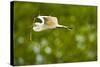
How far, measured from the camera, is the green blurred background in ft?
7.08

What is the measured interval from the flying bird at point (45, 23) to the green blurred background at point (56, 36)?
35 mm

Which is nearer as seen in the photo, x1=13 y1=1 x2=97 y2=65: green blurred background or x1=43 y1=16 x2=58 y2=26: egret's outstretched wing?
x1=13 y1=1 x2=97 y2=65: green blurred background

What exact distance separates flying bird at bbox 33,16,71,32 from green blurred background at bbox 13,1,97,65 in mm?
35

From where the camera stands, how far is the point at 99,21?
8.29ft

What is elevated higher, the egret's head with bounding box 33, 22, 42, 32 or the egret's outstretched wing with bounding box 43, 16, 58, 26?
the egret's outstretched wing with bounding box 43, 16, 58, 26

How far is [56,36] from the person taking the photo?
90.8 inches

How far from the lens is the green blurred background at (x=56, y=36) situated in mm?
2158

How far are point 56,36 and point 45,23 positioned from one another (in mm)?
192

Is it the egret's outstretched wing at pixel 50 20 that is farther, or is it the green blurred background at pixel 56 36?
the egret's outstretched wing at pixel 50 20

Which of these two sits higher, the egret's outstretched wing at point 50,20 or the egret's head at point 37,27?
the egret's outstretched wing at point 50,20

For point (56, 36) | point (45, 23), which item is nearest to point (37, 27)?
point (45, 23)

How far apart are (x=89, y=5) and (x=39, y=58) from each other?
873mm
